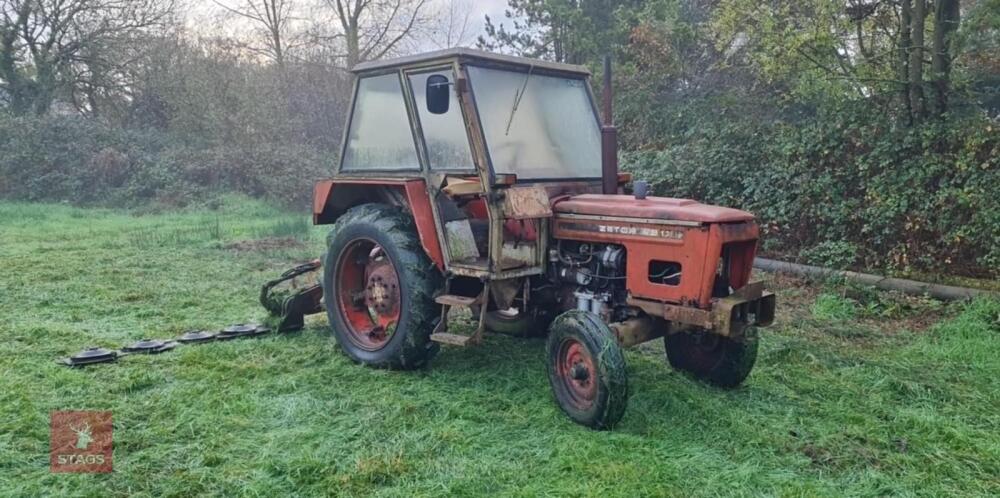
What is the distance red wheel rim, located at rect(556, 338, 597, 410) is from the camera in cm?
326

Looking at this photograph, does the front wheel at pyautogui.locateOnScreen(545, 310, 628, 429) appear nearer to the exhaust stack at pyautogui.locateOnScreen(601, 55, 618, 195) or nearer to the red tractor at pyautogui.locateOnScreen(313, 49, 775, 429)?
the red tractor at pyautogui.locateOnScreen(313, 49, 775, 429)

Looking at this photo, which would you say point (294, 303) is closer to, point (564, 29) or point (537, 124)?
point (537, 124)

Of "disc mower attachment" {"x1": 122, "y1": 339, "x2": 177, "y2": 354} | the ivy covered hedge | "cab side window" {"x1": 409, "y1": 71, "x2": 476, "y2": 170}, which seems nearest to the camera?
"cab side window" {"x1": 409, "y1": 71, "x2": 476, "y2": 170}

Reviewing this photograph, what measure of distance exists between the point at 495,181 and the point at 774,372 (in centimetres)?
206

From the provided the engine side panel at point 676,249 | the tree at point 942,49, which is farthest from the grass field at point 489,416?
the tree at point 942,49

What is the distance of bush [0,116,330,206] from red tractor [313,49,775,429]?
35.7ft

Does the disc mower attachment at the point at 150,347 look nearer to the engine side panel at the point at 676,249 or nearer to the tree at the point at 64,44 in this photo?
the engine side panel at the point at 676,249

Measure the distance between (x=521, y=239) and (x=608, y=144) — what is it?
0.72 meters

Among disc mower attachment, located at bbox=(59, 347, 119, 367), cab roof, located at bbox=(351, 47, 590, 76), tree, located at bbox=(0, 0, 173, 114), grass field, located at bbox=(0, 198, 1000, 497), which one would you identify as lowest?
grass field, located at bbox=(0, 198, 1000, 497)

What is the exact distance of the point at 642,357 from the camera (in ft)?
14.5

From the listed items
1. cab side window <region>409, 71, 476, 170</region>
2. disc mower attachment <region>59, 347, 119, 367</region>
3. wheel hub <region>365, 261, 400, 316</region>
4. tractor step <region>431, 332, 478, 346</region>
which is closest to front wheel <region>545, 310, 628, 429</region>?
tractor step <region>431, 332, 478, 346</region>

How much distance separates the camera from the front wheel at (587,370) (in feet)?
10.2

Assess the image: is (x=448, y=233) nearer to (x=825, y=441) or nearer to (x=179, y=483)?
(x=179, y=483)

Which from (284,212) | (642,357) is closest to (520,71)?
(642,357)
